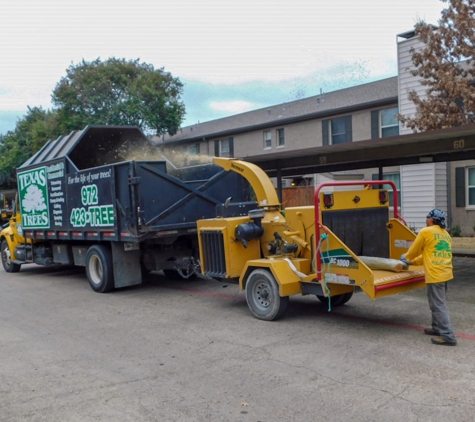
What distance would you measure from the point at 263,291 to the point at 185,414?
3.54m

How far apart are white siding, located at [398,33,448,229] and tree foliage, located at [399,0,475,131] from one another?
4015 mm

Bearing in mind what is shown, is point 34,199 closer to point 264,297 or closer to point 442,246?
point 264,297

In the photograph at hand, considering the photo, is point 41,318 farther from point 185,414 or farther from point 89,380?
point 185,414

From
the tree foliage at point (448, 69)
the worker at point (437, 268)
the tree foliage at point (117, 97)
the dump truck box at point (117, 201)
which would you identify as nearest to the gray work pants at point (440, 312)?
the worker at point (437, 268)

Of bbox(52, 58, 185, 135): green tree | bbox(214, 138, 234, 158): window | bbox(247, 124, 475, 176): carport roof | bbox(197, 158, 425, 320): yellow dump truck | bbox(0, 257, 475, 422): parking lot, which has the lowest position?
bbox(0, 257, 475, 422): parking lot

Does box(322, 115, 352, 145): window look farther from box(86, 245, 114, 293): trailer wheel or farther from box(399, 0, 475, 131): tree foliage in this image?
box(86, 245, 114, 293): trailer wheel

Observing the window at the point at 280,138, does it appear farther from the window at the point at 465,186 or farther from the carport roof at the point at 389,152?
the carport roof at the point at 389,152

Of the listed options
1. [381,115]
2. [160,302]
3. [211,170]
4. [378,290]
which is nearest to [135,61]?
[381,115]

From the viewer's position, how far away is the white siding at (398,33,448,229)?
20438 mm

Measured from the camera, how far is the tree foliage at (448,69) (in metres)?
15.2

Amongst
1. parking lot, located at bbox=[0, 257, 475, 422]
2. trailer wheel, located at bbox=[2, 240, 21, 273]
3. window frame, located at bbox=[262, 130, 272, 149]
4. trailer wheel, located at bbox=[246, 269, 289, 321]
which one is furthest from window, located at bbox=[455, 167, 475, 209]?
trailer wheel, located at bbox=[2, 240, 21, 273]

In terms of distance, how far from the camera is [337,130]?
25.1 meters

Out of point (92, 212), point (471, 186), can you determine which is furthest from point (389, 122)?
point (92, 212)

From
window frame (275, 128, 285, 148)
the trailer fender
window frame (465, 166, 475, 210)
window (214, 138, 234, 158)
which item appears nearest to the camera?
the trailer fender
